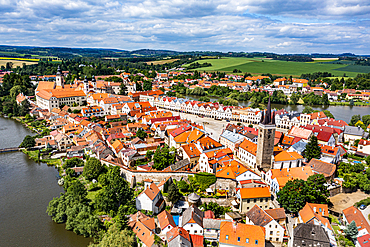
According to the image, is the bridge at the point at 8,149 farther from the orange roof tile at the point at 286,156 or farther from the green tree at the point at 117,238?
the orange roof tile at the point at 286,156

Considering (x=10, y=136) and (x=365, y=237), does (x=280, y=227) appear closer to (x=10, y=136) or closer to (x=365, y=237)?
(x=365, y=237)

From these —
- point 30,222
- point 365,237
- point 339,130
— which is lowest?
point 30,222

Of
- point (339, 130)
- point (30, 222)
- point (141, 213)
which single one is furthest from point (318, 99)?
point (30, 222)

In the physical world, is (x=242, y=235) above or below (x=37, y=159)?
above

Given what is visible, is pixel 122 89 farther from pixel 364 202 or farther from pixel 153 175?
pixel 364 202

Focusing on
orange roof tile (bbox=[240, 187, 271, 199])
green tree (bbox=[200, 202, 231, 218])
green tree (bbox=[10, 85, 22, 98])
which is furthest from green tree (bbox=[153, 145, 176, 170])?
green tree (bbox=[10, 85, 22, 98])

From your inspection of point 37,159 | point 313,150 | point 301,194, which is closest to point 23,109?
point 37,159
